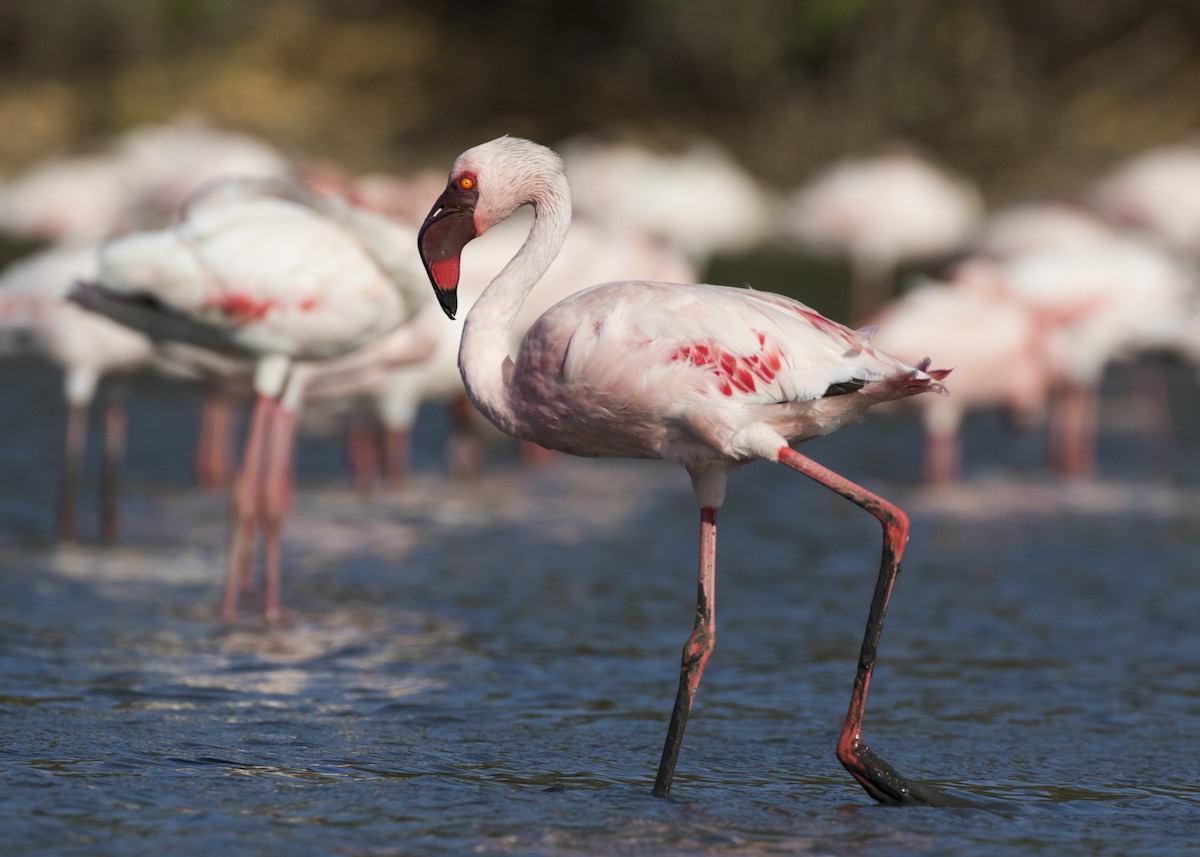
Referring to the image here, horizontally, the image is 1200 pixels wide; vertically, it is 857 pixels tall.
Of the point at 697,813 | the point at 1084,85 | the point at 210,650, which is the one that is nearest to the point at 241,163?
the point at 210,650

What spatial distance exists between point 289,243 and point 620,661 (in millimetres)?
1954

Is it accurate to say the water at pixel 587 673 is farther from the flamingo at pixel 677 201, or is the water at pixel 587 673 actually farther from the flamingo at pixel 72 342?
the flamingo at pixel 677 201

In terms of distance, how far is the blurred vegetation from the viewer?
26.1 metres

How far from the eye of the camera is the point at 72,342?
9.28 metres

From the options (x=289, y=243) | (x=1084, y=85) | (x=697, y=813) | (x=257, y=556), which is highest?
(x=1084, y=85)

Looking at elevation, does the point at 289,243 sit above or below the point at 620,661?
above

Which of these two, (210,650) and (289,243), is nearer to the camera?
(210,650)

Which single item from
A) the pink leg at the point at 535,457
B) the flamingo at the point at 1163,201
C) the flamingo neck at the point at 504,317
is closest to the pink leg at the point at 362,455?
the pink leg at the point at 535,457

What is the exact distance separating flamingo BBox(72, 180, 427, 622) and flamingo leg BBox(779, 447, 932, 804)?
2696 mm

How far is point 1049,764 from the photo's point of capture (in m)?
5.66

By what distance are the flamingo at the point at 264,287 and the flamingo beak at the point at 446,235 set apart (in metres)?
2.09

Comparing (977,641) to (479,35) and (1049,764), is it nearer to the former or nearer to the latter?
(1049,764)

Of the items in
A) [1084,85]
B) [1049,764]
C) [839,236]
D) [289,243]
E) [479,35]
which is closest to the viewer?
[1049,764]

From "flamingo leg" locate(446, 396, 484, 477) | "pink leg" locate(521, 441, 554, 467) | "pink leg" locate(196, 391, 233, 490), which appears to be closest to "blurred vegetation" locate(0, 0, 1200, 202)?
"pink leg" locate(521, 441, 554, 467)
